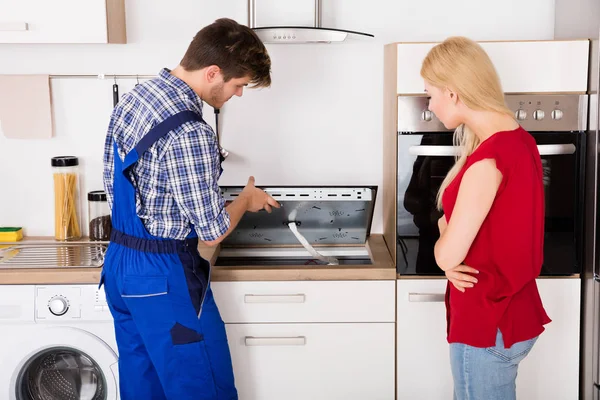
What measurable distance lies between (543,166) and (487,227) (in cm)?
73

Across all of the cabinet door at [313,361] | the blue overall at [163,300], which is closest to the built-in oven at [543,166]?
the cabinet door at [313,361]

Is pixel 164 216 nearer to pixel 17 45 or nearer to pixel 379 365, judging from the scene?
pixel 379 365

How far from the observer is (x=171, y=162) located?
6.04ft

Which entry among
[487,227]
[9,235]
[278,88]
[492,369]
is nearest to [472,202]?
[487,227]

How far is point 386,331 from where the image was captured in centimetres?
244

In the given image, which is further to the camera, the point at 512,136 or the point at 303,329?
the point at 303,329

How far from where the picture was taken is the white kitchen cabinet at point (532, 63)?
2324mm

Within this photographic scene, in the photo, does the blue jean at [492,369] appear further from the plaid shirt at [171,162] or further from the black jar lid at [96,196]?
the black jar lid at [96,196]

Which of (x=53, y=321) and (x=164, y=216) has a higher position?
(x=164, y=216)

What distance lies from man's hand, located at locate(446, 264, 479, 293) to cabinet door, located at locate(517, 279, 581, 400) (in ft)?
2.47

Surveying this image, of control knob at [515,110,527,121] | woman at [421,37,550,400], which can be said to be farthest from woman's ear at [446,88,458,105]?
control knob at [515,110,527,121]

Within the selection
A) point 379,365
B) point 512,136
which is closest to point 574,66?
point 512,136

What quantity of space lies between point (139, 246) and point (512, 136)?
3.33 feet

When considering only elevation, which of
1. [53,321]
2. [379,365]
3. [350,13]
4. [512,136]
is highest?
[350,13]
